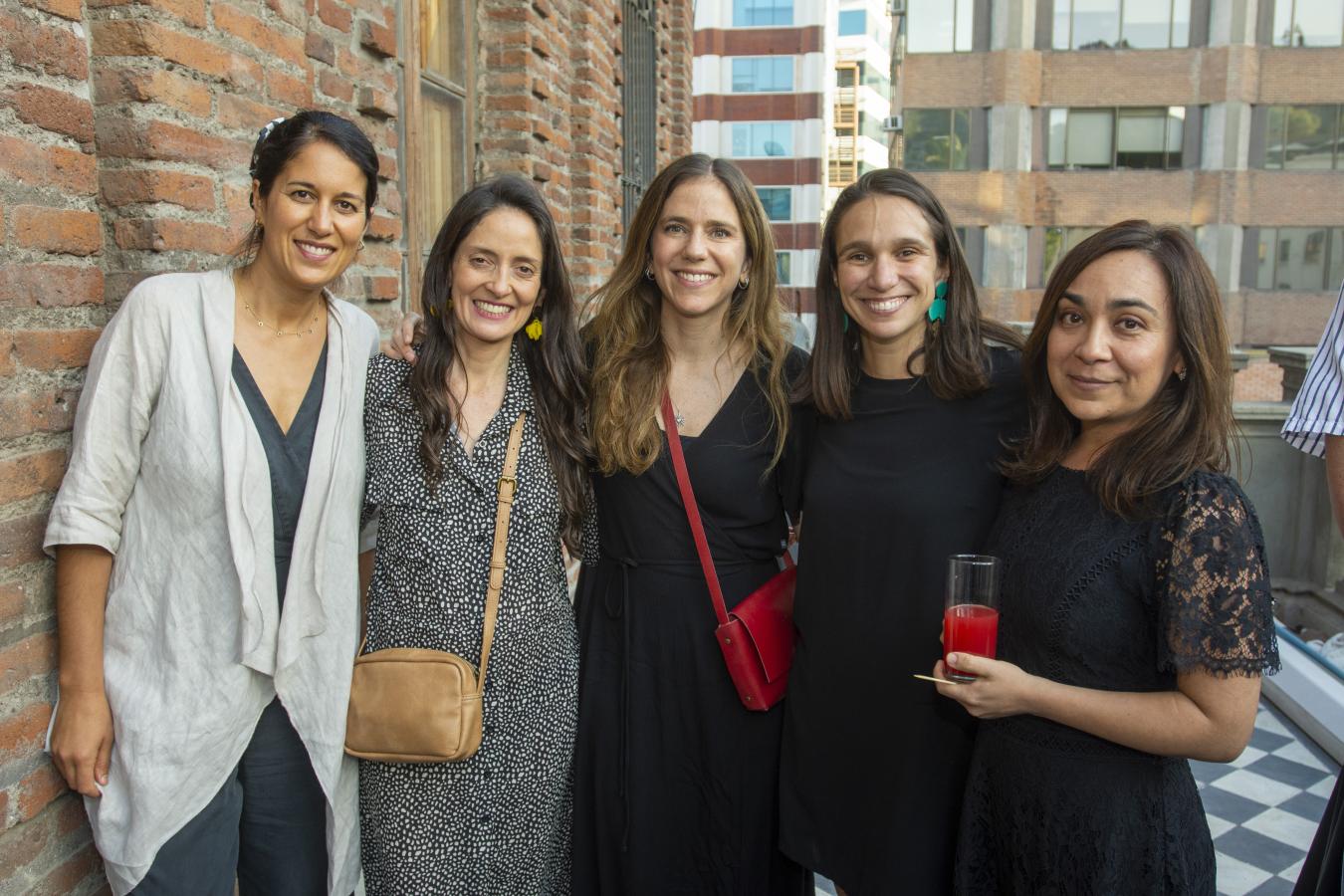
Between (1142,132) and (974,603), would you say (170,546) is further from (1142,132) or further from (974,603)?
(1142,132)

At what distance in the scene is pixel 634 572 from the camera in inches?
102

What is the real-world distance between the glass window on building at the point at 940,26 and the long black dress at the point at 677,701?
34.5m

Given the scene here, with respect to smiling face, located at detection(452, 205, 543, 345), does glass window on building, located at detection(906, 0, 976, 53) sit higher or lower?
higher

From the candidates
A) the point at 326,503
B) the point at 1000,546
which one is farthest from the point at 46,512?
the point at 1000,546

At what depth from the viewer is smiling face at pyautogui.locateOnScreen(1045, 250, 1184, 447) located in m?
1.87

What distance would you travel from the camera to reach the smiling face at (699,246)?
259 centimetres

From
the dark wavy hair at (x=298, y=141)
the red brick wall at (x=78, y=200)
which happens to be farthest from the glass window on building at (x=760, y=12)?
the dark wavy hair at (x=298, y=141)

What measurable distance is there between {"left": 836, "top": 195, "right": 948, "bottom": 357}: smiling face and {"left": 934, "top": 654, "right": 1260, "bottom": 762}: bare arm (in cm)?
86

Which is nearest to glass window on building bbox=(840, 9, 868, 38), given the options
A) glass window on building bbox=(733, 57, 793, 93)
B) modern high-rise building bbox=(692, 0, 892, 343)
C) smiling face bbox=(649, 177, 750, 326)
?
modern high-rise building bbox=(692, 0, 892, 343)

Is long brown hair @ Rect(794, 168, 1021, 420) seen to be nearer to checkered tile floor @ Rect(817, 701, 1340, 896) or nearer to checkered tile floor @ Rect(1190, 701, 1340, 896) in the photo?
checkered tile floor @ Rect(817, 701, 1340, 896)

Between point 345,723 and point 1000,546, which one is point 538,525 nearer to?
point 345,723

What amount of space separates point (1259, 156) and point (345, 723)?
3738cm

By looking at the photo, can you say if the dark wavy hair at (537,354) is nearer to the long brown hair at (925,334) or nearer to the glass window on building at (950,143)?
the long brown hair at (925,334)

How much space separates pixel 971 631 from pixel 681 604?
856 mm
